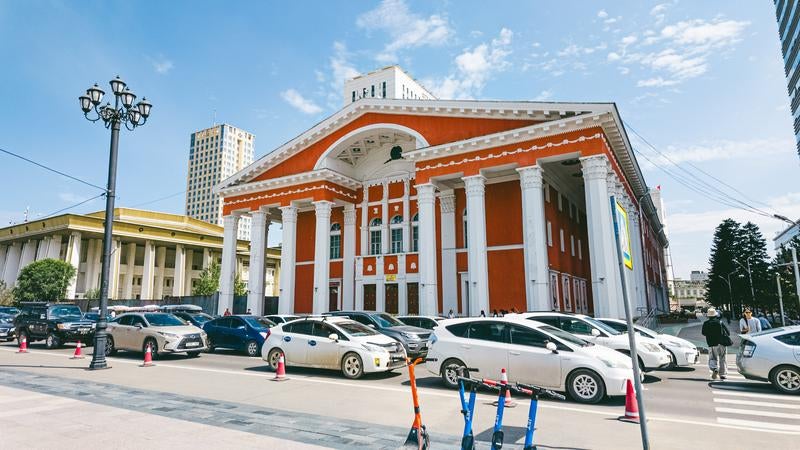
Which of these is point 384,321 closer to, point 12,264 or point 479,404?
point 479,404

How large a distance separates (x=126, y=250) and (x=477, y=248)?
54.6m

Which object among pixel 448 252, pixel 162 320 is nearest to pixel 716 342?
pixel 448 252

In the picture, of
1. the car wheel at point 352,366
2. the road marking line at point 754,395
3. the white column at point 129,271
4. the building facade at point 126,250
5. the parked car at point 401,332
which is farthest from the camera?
the white column at point 129,271

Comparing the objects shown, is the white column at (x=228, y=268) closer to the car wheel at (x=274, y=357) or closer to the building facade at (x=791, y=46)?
the car wheel at (x=274, y=357)

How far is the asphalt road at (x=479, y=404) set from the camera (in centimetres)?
645

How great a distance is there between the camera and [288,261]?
30609mm

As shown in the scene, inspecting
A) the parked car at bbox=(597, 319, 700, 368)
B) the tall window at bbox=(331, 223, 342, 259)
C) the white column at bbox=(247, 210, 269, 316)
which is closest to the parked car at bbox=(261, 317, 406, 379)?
the parked car at bbox=(597, 319, 700, 368)

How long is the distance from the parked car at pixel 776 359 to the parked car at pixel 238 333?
47.6 feet

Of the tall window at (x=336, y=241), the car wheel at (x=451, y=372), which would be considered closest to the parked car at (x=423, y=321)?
the car wheel at (x=451, y=372)

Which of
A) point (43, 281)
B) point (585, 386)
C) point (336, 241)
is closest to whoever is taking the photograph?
point (585, 386)

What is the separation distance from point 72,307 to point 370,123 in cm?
1880

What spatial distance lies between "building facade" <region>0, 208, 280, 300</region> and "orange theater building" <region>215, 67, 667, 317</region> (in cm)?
2612

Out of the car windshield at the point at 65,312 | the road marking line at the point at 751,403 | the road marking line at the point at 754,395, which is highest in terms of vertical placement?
the car windshield at the point at 65,312

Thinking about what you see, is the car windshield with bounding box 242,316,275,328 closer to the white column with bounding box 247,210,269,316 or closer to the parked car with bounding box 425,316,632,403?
the parked car with bounding box 425,316,632,403
